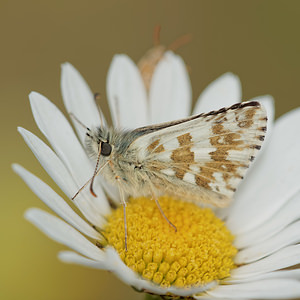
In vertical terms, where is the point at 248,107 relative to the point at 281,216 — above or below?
above

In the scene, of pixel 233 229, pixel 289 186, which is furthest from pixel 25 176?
pixel 289 186

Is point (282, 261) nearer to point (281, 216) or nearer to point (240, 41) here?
point (281, 216)

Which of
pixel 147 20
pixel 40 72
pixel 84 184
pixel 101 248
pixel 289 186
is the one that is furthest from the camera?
pixel 147 20

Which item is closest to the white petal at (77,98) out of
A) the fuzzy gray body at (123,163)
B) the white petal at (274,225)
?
the fuzzy gray body at (123,163)

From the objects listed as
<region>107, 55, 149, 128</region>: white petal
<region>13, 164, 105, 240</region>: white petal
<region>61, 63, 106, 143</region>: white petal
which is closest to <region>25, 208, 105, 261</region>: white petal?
<region>13, 164, 105, 240</region>: white petal

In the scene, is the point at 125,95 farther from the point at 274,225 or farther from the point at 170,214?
the point at 274,225

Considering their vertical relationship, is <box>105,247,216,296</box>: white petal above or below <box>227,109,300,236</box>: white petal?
above

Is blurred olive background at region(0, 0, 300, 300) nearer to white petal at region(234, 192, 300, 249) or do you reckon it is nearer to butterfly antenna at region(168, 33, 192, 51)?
butterfly antenna at region(168, 33, 192, 51)
